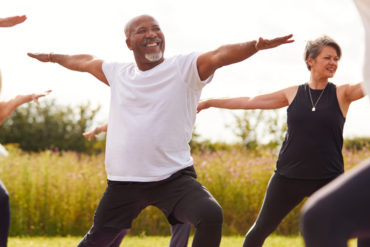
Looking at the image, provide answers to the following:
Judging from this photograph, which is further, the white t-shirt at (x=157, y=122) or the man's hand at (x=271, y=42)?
the white t-shirt at (x=157, y=122)

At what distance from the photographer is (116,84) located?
4367mm

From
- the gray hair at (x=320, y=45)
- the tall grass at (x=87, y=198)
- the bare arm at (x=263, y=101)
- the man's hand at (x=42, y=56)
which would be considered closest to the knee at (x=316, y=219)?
the bare arm at (x=263, y=101)

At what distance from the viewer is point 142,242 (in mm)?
8578

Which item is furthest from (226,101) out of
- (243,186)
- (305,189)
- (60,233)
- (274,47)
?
(60,233)

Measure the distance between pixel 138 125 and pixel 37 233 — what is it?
22.0 feet

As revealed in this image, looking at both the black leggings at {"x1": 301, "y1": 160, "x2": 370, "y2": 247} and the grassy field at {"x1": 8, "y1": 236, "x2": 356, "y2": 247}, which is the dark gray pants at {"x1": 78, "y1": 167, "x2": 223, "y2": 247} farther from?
the grassy field at {"x1": 8, "y1": 236, "x2": 356, "y2": 247}

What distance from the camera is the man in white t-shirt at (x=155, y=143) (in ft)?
13.0

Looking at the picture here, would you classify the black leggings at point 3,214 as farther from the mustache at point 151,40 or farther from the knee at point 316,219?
the knee at point 316,219

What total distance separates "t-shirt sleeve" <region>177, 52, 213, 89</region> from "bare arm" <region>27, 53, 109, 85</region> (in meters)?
0.89

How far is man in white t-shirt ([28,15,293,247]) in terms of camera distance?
155 inches

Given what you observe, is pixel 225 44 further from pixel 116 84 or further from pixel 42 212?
pixel 42 212

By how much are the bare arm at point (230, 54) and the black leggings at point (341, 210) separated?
174 centimetres

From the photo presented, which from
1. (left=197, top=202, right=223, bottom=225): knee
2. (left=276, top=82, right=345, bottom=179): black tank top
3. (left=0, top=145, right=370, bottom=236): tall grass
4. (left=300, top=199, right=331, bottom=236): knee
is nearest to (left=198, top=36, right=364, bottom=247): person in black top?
(left=276, top=82, right=345, bottom=179): black tank top

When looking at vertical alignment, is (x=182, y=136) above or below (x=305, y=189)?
above
